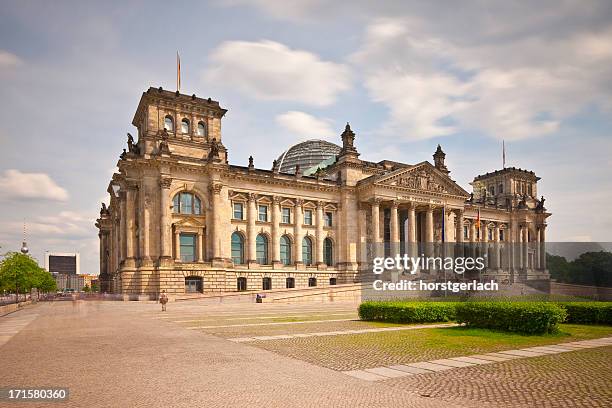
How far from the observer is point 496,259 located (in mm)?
96688

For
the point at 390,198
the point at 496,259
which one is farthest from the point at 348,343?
the point at 496,259

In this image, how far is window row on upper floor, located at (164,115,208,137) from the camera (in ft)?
199

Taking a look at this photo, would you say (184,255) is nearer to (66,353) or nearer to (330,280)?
(330,280)

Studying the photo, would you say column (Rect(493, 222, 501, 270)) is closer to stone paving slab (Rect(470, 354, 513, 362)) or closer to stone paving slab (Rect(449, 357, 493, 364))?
stone paving slab (Rect(470, 354, 513, 362))

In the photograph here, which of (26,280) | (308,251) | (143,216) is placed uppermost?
(143,216)

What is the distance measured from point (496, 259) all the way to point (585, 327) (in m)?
76.0

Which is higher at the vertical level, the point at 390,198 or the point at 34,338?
the point at 390,198

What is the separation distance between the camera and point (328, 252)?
245ft

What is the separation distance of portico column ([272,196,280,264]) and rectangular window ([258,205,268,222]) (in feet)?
3.46

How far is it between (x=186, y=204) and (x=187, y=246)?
543 cm

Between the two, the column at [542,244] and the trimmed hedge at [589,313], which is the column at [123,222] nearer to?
the trimmed hedge at [589,313]

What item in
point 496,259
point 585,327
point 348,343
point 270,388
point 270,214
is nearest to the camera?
point 270,388

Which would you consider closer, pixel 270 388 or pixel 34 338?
pixel 270 388

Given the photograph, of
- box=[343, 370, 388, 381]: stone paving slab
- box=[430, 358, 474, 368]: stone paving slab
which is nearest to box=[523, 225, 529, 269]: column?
box=[430, 358, 474, 368]: stone paving slab
